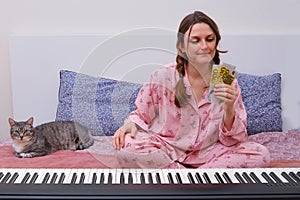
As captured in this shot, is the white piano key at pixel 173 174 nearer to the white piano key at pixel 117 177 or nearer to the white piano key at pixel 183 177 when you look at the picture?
the white piano key at pixel 183 177

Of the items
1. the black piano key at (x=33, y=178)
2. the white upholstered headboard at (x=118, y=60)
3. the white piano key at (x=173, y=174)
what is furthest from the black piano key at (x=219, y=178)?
the white upholstered headboard at (x=118, y=60)

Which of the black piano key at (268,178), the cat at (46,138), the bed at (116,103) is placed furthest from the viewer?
the bed at (116,103)

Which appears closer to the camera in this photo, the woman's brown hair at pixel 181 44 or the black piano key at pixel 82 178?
the black piano key at pixel 82 178

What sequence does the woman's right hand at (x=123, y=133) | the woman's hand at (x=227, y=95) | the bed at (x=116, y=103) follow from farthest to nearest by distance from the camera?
the bed at (x=116, y=103)
the woman's right hand at (x=123, y=133)
the woman's hand at (x=227, y=95)

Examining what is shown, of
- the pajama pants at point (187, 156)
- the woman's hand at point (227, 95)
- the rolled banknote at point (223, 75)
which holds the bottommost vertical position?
the pajama pants at point (187, 156)

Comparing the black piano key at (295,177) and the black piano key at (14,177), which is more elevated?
the black piano key at (295,177)

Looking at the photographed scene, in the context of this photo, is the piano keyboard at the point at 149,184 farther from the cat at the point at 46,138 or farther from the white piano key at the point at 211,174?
the cat at the point at 46,138

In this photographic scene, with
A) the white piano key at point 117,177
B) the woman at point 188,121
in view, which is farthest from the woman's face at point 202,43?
the white piano key at point 117,177

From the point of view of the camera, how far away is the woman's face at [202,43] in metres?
1.39

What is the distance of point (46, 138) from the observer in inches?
72.2

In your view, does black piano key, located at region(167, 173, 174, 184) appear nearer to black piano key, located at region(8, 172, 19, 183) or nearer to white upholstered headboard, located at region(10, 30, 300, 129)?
black piano key, located at region(8, 172, 19, 183)

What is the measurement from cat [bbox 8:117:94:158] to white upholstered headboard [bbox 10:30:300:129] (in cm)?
42

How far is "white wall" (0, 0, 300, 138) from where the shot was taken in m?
2.27
